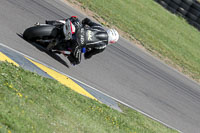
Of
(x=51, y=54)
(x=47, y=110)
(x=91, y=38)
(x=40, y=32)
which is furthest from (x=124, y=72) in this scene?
(x=47, y=110)

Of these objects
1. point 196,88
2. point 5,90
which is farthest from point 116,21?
point 5,90

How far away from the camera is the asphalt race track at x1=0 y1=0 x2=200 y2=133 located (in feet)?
30.3

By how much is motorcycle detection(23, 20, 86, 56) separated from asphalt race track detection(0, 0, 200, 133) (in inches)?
9.2

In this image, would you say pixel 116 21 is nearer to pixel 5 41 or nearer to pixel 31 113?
pixel 5 41

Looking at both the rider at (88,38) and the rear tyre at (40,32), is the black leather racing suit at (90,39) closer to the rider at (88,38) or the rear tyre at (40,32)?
the rider at (88,38)

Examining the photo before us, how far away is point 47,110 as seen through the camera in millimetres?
5922

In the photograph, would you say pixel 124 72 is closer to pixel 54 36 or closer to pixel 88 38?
pixel 88 38

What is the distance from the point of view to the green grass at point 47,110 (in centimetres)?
505

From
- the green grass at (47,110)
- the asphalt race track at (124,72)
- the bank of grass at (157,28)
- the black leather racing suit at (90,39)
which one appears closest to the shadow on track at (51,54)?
the asphalt race track at (124,72)

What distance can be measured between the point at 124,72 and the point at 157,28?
827 cm

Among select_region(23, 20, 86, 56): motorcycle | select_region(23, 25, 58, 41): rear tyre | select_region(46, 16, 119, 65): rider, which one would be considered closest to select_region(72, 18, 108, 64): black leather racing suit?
select_region(46, 16, 119, 65): rider

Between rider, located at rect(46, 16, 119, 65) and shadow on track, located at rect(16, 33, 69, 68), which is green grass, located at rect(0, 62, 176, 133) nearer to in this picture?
rider, located at rect(46, 16, 119, 65)

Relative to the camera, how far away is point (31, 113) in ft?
17.7

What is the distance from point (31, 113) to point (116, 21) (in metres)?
11.5
